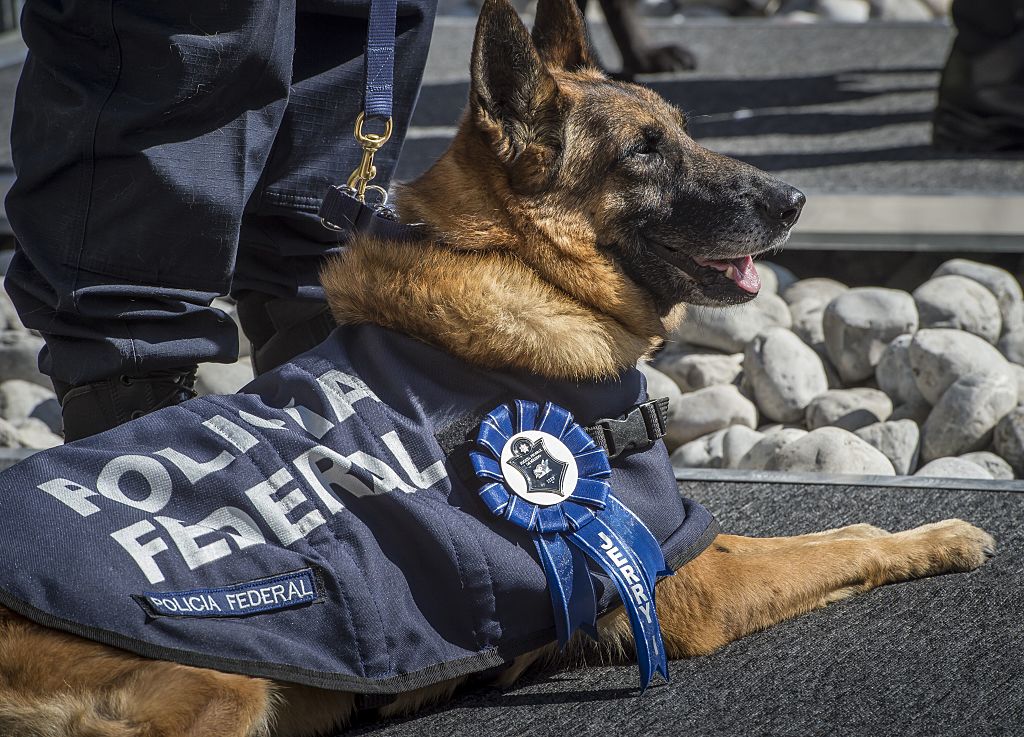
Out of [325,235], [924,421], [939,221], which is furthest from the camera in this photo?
[939,221]

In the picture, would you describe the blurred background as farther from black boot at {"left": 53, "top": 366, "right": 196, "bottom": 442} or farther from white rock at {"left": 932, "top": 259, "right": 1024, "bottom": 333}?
black boot at {"left": 53, "top": 366, "right": 196, "bottom": 442}

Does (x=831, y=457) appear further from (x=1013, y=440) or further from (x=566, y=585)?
(x=566, y=585)

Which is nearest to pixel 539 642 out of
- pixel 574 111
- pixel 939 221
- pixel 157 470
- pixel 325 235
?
pixel 157 470

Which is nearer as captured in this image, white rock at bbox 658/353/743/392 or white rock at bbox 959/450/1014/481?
white rock at bbox 959/450/1014/481

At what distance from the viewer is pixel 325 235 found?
2.70 metres

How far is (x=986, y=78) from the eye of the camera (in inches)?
190

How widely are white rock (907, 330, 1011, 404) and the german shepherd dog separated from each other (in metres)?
0.93

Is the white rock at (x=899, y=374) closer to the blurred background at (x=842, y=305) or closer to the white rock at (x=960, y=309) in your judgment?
the blurred background at (x=842, y=305)

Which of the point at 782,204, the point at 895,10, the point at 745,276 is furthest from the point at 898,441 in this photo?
the point at 895,10

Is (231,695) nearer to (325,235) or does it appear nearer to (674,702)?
(674,702)

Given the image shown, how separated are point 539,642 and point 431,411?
43cm

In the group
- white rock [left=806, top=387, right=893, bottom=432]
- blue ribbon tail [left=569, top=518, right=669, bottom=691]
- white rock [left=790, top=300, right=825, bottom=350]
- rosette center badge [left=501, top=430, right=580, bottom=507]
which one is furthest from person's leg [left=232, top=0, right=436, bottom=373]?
white rock [left=790, top=300, right=825, bottom=350]

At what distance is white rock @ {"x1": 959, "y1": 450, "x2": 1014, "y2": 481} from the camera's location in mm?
2783

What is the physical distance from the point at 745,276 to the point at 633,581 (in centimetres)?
81
